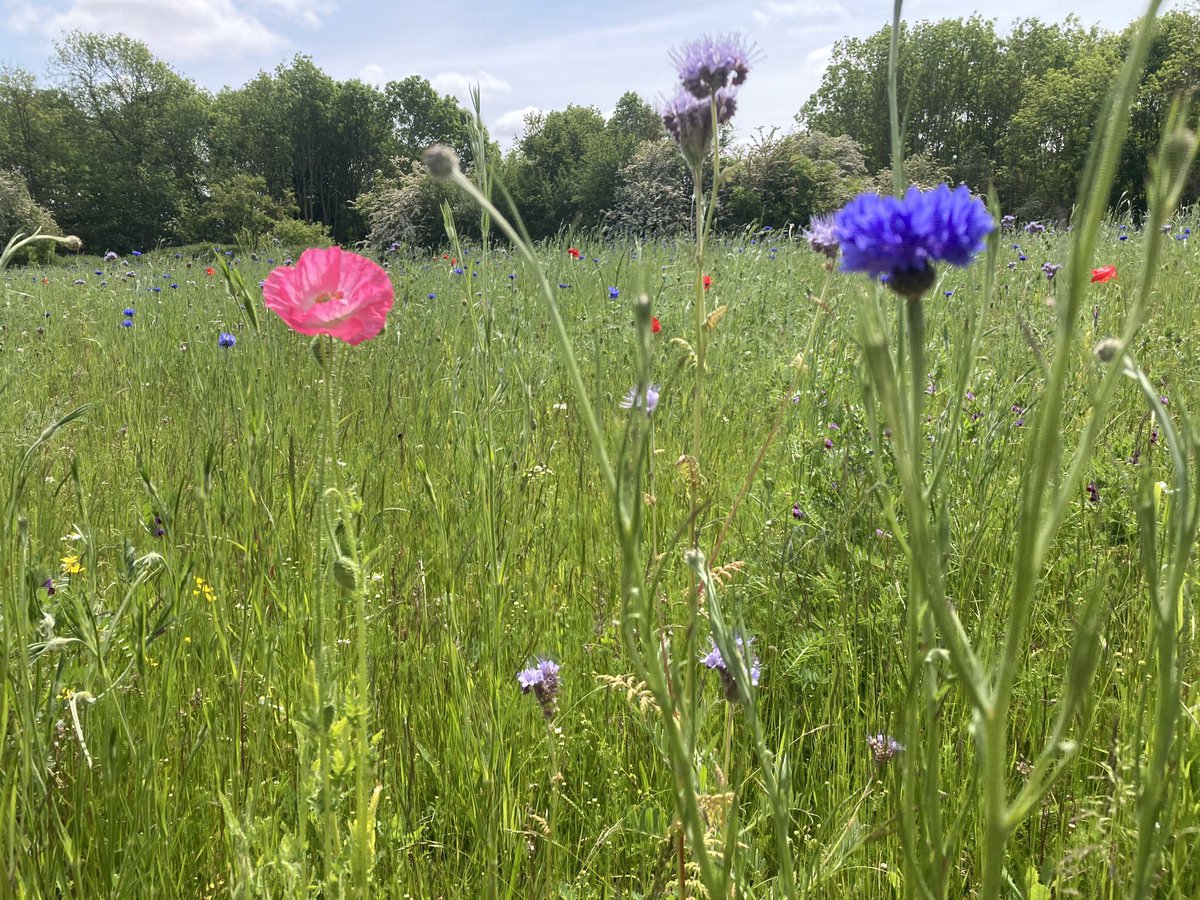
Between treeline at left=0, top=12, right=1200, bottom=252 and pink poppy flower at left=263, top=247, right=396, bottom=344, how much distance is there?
61.7ft

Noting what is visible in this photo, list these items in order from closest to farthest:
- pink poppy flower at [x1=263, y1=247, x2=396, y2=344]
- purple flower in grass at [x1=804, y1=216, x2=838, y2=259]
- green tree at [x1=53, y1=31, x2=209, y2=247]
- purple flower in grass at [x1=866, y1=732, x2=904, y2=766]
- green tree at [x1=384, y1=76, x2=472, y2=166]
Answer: pink poppy flower at [x1=263, y1=247, x2=396, y2=344] < purple flower in grass at [x1=866, y1=732, x2=904, y2=766] < purple flower in grass at [x1=804, y1=216, x2=838, y2=259] < green tree at [x1=53, y1=31, x2=209, y2=247] < green tree at [x1=384, y1=76, x2=472, y2=166]

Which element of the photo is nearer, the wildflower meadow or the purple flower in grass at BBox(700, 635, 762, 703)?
the wildflower meadow

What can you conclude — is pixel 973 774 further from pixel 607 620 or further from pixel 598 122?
pixel 598 122

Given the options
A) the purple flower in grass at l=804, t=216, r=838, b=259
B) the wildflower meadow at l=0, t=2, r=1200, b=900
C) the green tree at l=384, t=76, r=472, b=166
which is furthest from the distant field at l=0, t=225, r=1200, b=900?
the green tree at l=384, t=76, r=472, b=166

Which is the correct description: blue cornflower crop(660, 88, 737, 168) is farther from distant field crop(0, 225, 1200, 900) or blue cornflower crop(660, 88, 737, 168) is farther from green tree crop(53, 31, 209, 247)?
green tree crop(53, 31, 209, 247)

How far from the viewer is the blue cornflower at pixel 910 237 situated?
1.44ft

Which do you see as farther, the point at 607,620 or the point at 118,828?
the point at 607,620

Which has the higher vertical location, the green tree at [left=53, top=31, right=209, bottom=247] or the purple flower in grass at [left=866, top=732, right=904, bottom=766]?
the green tree at [left=53, top=31, right=209, bottom=247]

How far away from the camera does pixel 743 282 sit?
3.69 metres

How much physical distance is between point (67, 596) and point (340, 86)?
1812 inches

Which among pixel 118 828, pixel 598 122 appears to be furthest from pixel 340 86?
pixel 118 828

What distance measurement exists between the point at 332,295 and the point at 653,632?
53 cm

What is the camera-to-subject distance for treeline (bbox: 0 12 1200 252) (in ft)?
76.0

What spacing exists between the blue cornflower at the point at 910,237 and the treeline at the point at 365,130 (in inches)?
757
